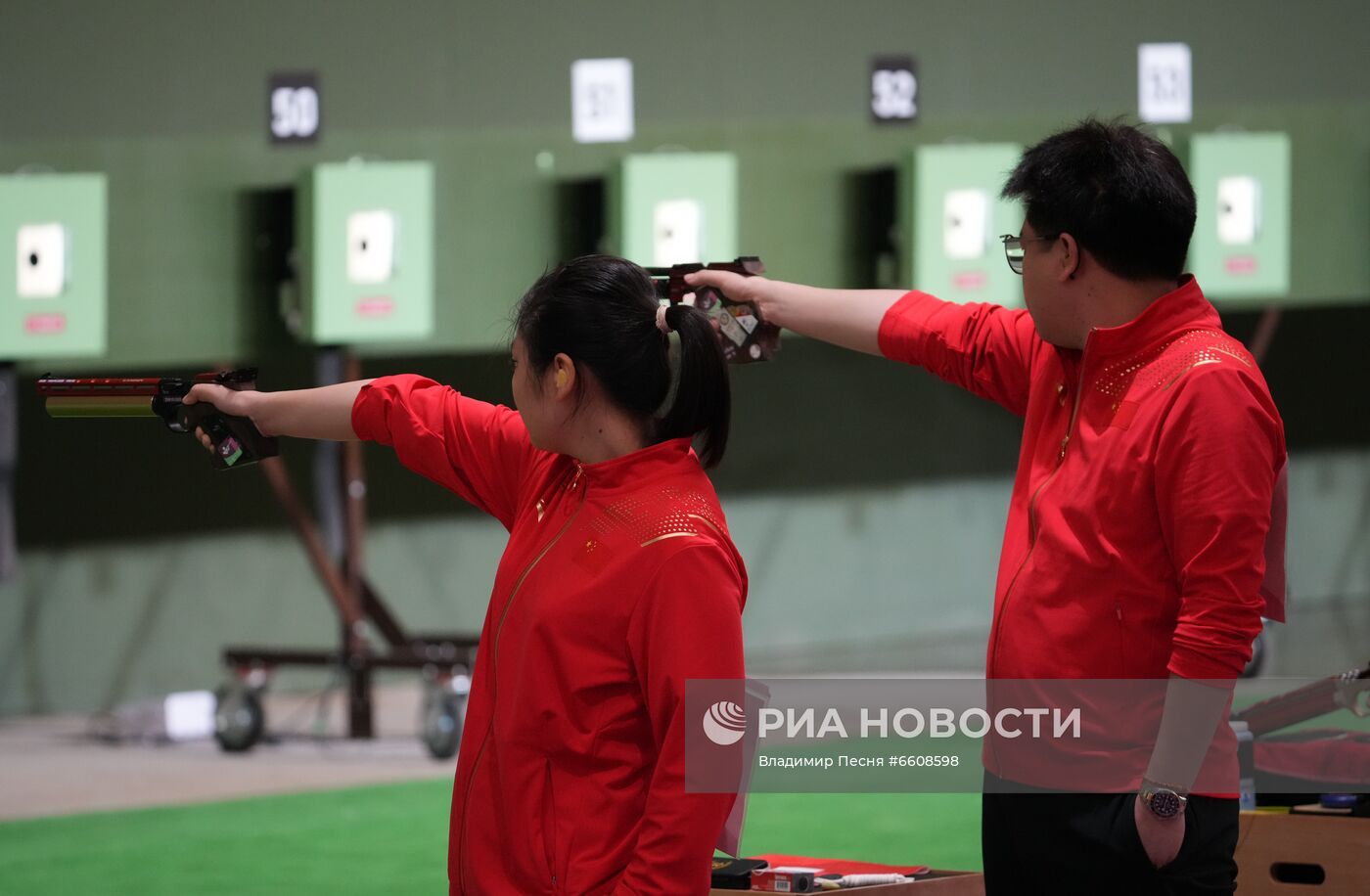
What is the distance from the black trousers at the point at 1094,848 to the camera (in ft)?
5.56

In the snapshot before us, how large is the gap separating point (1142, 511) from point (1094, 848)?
339 millimetres

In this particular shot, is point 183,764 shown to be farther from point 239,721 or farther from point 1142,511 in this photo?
point 1142,511

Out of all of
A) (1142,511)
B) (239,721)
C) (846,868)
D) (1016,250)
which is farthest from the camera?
(239,721)

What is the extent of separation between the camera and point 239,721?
5156 mm

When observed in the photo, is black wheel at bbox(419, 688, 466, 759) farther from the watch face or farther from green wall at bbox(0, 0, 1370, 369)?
the watch face

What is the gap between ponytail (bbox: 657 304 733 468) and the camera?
1630mm

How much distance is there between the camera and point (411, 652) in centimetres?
524

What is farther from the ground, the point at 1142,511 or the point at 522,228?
the point at 522,228

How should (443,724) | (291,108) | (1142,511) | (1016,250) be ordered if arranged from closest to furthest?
1. (1142,511)
2. (1016,250)
3. (443,724)
4. (291,108)

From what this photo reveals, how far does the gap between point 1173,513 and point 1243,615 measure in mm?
113

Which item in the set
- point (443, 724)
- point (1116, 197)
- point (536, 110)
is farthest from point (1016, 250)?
point (536, 110)

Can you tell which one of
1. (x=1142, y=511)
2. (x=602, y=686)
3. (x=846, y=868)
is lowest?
(x=846, y=868)

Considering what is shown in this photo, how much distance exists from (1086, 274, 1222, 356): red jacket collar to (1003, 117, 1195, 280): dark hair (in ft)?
0.09

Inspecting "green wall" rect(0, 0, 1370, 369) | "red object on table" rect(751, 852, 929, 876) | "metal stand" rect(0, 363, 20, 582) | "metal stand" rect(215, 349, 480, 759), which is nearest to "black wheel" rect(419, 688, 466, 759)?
"metal stand" rect(215, 349, 480, 759)
